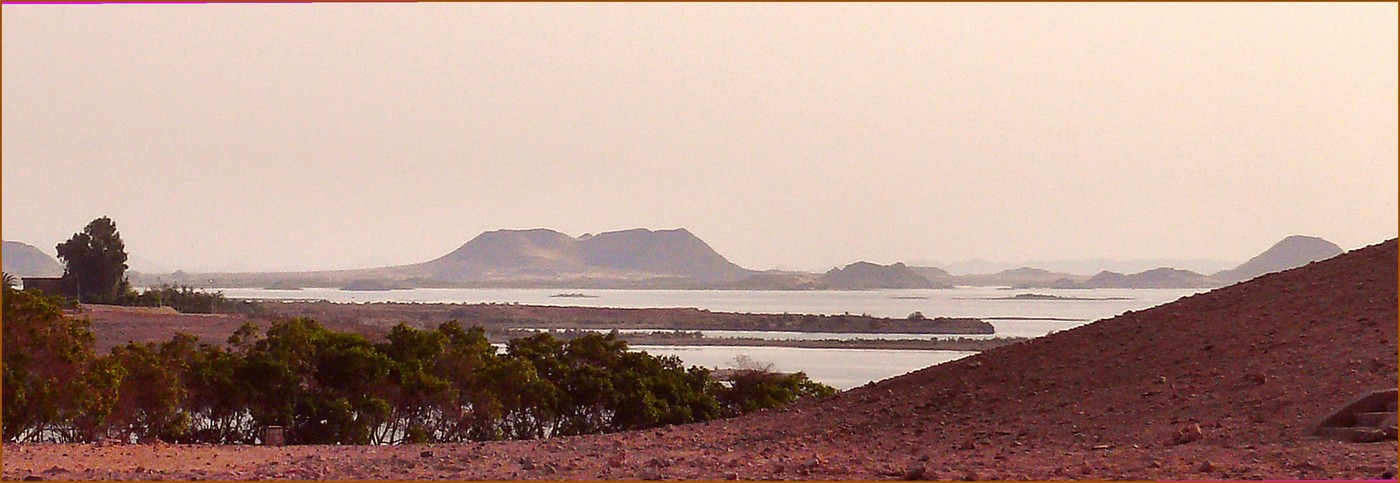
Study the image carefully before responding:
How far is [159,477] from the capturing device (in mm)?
11086

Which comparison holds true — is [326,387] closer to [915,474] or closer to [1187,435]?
[915,474]

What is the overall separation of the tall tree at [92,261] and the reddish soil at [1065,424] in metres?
52.5

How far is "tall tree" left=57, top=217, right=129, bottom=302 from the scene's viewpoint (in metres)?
62.3

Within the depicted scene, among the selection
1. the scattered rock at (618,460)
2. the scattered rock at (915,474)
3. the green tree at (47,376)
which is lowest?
the scattered rock at (618,460)

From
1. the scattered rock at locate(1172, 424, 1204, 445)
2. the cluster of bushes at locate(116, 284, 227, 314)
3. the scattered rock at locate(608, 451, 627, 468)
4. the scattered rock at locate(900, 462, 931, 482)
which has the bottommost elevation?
the scattered rock at locate(608, 451, 627, 468)

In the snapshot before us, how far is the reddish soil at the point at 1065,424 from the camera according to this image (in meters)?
10.2

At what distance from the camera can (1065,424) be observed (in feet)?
42.0

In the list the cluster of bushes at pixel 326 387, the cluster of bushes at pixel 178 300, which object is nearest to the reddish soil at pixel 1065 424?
the cluster of bushes at pixel 326 387

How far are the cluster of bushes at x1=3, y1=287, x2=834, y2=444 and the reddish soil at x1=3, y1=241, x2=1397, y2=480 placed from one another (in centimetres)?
255

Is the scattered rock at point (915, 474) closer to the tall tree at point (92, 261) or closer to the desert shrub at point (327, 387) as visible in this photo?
the desert shrub at point (327, 387)

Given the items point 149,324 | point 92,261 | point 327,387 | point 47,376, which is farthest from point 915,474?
point 92,261

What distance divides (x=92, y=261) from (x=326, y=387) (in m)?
48.8

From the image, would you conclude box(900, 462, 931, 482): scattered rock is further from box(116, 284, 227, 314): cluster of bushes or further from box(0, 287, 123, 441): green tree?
box(116, 284, 227, 314): cluster of bushes

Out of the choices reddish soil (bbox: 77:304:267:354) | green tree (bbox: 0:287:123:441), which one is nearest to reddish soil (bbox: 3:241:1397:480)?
green tree (bbox: 0:287:123:441)
